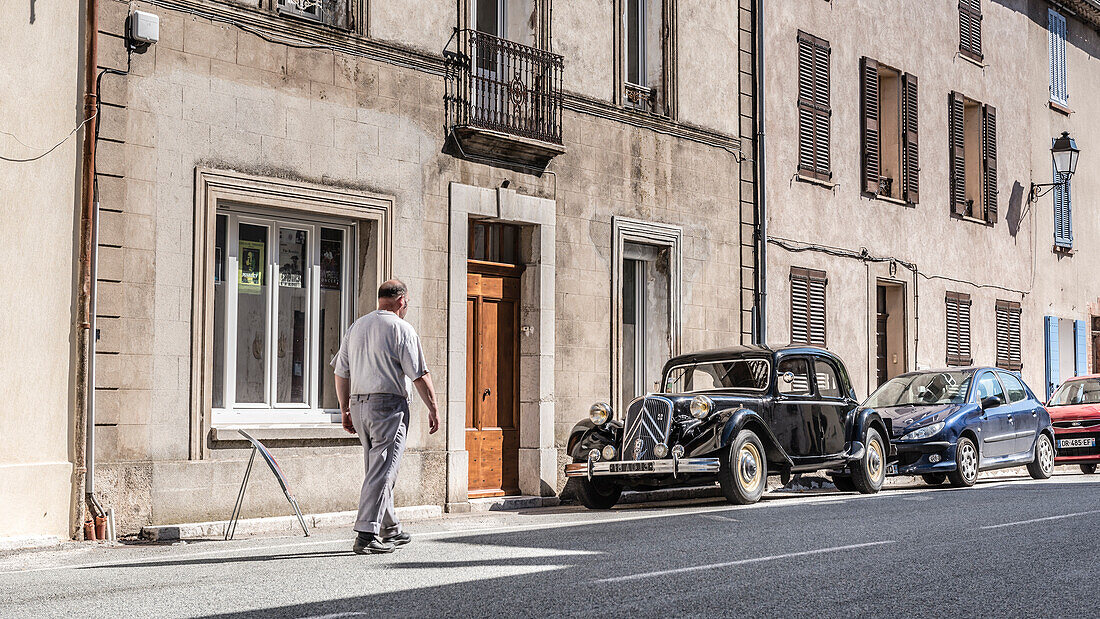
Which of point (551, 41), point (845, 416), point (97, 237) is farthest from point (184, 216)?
point (845, 416)

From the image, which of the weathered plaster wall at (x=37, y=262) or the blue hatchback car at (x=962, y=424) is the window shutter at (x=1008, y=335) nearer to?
the blue hatchback car at (x=962, y=424)

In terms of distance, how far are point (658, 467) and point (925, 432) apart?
5.22 meters

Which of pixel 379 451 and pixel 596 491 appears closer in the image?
pixel 379 451

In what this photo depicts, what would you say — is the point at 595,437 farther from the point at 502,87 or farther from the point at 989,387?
the point at 989,387

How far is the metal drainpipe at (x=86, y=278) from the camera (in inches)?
424

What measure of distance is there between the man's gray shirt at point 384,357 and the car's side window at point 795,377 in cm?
619

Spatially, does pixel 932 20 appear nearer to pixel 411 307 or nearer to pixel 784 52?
pixel 784 52

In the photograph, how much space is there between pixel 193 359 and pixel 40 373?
1476mm

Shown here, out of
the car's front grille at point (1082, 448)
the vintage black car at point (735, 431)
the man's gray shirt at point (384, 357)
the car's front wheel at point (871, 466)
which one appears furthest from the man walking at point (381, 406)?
the car's front grille at point (1082, 448)

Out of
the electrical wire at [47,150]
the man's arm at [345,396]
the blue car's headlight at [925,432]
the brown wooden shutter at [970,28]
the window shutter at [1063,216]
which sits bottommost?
the blue car's headlight at [925,432]

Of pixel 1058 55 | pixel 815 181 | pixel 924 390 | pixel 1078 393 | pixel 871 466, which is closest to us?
pixel 871 466

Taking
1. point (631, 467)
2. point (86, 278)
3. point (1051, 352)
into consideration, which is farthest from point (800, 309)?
point (86, 278)

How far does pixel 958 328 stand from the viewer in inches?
963

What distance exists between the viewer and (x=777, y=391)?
14234 millimetres
